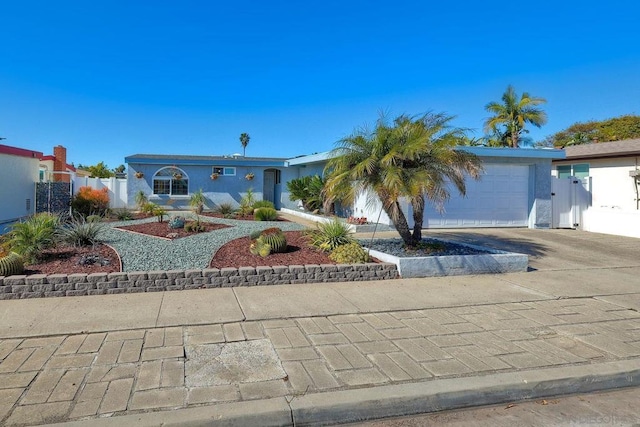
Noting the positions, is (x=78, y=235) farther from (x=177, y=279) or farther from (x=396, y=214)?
(x=396, y=214)

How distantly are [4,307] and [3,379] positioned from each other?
2.77 m

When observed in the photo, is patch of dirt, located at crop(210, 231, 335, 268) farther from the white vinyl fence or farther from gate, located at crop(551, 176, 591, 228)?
the white vinyl fence

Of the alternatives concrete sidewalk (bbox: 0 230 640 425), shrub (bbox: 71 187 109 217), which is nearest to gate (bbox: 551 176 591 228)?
concrete sidewalk (bbox: 0 230 640 425)

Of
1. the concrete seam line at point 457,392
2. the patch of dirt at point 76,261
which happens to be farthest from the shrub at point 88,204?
the concrete seam line at point 457,392

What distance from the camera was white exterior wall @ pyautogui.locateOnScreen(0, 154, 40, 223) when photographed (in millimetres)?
16219

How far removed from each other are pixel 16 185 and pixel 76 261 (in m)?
12.2

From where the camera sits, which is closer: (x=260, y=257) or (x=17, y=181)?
(x=260, y=257)

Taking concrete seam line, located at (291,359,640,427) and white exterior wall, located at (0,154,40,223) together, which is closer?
concrete seam line, located at (291,359,640,427)

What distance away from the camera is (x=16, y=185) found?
1720 cm

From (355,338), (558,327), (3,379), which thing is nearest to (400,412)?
(355,338)

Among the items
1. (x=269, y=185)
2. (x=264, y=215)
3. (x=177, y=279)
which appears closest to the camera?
(x=177, y=279)

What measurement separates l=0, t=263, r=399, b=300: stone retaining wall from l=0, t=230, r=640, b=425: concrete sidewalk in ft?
0.85

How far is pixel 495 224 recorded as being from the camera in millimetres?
15938

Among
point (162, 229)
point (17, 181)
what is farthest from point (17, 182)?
point (162, 229)
